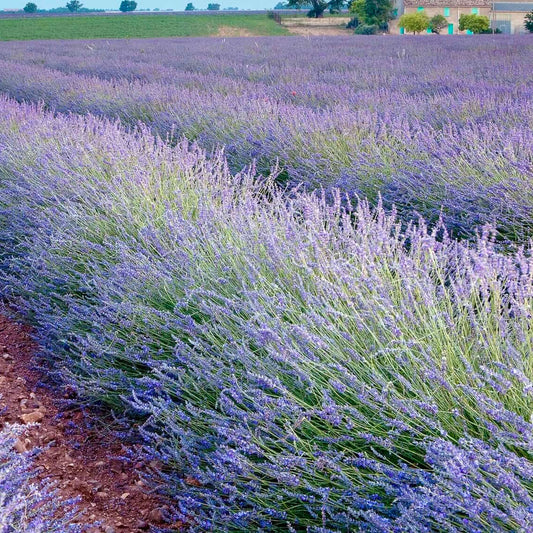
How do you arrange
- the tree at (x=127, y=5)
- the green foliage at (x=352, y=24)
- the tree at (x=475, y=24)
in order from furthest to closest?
the tree at (x=127, y=5)
the green foliage at (x=352, y=24)
the tree at (x=475, y=24)

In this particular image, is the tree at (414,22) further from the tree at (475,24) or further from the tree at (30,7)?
the tree at (30,7)

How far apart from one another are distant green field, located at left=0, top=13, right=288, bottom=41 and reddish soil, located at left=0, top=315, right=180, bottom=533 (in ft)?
128

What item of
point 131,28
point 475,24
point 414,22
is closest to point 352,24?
point 475,24

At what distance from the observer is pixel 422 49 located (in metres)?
16.2


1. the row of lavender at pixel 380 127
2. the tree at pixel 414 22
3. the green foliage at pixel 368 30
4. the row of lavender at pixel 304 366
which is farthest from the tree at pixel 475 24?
the row of lavender at pixel 304 366

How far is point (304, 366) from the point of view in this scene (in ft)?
6.40

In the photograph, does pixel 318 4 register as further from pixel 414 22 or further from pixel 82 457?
pixel 82 457

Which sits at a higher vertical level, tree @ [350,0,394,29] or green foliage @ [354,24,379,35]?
tree @ [350,0,394,29]

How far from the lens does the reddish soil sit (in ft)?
7.08

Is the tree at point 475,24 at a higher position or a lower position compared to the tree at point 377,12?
lower

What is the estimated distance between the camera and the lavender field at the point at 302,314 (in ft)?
5.44

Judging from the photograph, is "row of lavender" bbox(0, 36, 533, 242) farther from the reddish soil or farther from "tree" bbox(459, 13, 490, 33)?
"tree" bbox(459, 13, 490, 33)

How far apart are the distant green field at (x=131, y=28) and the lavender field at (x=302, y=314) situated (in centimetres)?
3727

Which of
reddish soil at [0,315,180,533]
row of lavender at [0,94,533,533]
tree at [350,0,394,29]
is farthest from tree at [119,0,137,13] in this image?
reddish soil at [0,315,180,533]
